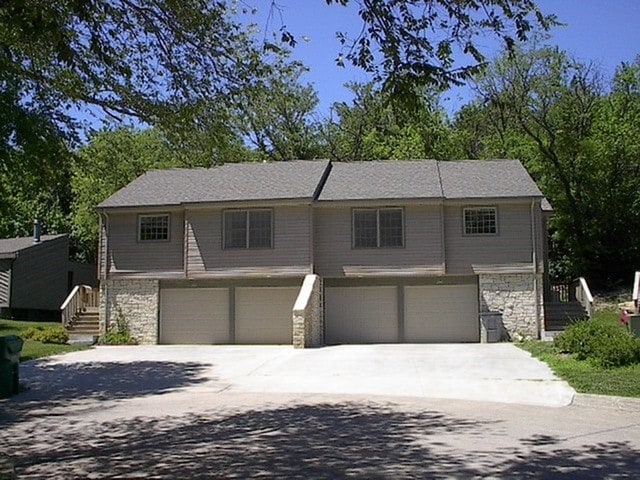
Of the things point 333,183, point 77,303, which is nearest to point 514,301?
point 333,183

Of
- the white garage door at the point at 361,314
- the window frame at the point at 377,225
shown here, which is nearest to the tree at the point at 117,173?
the window frame at the point at 377,225

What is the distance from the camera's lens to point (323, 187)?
26656 mm

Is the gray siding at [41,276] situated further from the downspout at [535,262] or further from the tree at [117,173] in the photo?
the downspout at [535,262]

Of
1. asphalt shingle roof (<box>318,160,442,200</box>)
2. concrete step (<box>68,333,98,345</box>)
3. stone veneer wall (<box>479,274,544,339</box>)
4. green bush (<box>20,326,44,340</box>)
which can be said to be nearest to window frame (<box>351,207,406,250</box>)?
asphalt shingle roof (<box>318,160,442,200</box>)

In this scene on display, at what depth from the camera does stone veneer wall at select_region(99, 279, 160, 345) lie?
1027 inches

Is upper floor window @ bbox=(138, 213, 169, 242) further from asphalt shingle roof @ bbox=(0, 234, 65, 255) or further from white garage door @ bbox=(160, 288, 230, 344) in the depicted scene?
asphalt shingle roof @ bbox=(0, 234, 65, 255)

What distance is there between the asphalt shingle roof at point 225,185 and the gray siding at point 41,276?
8419mm

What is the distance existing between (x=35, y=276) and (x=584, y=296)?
24448 mm

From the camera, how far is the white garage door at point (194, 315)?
25.8m

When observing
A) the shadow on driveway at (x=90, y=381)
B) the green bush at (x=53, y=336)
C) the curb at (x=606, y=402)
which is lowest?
the shadow on driveway at (x=90, y=381)

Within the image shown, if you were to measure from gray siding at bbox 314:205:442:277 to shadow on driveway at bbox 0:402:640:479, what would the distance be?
14.0 m

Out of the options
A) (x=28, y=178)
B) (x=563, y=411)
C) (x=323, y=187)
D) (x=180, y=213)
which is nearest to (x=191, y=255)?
(x=180, y=213)

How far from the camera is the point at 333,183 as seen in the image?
88.8 feet

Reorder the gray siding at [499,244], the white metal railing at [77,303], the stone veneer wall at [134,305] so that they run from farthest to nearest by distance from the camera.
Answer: the white metal railing at [77,303], the stone veneer wall at [134,305], the gray siding at [499,244]
